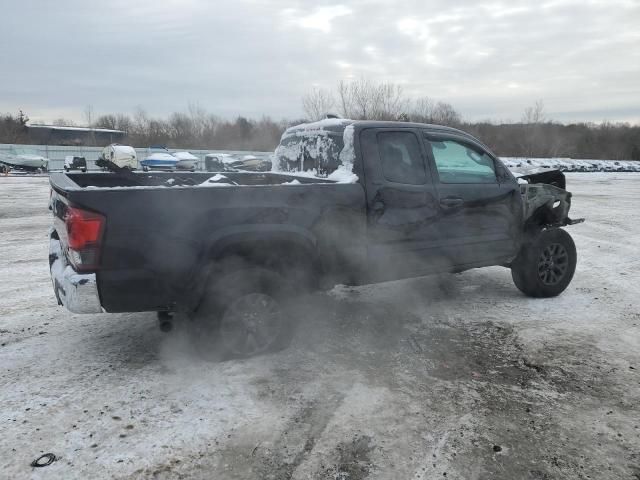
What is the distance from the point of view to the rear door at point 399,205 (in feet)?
13.0

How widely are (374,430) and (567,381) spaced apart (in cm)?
159

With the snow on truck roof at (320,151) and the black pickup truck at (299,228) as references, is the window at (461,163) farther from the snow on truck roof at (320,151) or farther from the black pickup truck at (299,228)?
the snow on truck roof at (320,151)

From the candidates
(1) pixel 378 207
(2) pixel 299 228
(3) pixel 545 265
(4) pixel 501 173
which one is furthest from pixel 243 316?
(3) pixel 545 265

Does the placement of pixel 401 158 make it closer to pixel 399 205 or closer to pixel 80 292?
pixel 399 205

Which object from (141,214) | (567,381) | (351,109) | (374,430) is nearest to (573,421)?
(567,381)

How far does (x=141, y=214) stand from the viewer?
3.05 m

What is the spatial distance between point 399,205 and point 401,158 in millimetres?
477

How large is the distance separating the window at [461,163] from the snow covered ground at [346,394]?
1377 mm

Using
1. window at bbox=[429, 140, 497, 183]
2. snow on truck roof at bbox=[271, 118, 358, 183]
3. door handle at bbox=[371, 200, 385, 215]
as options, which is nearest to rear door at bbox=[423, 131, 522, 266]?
window at bbox=[429, 140, 497, 183]

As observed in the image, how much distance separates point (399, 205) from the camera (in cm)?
405

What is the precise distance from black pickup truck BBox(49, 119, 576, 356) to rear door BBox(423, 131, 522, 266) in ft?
0.04

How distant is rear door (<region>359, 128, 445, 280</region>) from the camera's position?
13.0ft

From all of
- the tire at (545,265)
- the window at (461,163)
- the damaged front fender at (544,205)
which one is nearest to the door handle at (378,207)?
the window at (461,163)

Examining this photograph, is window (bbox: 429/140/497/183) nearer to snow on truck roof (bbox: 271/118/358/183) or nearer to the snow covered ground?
snow on truck roof (bbox: 271/118/358/183)
